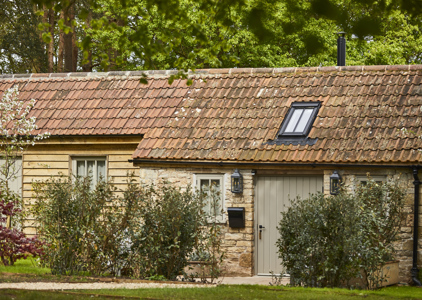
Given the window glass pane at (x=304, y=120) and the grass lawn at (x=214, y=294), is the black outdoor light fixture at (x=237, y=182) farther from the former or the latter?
the grass lawn at (x=214, y=294)

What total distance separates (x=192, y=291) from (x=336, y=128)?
610 centimetres

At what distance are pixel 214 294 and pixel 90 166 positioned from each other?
8032 mm

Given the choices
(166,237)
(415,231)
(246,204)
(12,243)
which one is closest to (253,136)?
(246,204)

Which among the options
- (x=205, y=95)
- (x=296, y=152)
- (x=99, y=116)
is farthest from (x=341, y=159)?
(x=99, y=116)

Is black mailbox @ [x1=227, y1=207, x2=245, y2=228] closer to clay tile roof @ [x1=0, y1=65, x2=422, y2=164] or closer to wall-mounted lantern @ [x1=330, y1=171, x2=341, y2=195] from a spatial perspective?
clay tile roof @ [x1=0, y1=65, x2=422, y2=164]

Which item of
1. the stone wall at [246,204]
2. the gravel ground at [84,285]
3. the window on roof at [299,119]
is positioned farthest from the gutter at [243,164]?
the gravel ground at [84,285]

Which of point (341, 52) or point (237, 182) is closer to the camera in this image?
point (237, 182)

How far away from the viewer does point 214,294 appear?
10289 millimetres

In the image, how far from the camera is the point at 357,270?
448 inches

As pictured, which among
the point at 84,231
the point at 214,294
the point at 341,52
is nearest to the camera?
the point at 214,294

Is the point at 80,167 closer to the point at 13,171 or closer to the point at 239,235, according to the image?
the point at 13,171

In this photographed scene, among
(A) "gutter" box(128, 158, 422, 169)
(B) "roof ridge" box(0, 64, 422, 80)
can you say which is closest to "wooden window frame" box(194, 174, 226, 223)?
(A) "gutter" box(128, 158, 422, 169)

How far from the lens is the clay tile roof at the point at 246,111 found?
Answer: 1457 centimetres

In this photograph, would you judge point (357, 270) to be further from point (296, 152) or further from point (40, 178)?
point (40, 178)
